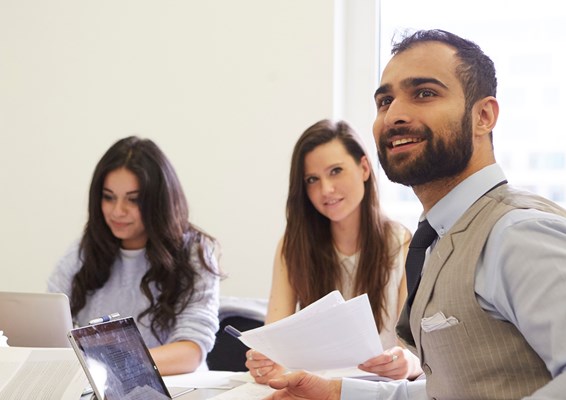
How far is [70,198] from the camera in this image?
3.76 m

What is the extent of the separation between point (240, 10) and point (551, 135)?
1.48 m

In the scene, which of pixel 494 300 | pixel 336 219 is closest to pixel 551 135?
pixel 336 219

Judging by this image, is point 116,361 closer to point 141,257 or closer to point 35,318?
point 35,318

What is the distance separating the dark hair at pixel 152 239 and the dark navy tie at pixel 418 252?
1.22 meters

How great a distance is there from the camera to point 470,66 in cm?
140

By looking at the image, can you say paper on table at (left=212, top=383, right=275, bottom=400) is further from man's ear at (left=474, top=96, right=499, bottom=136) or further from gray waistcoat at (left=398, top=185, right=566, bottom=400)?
man's ear at (left=474, top=96, right=499, bottom=136)

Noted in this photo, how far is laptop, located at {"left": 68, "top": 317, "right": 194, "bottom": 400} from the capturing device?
4.76ft

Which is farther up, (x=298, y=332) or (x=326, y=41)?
(x=326, y=41)

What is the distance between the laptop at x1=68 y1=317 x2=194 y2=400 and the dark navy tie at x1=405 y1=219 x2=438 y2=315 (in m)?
0.55

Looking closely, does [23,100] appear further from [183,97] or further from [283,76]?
[283,76]

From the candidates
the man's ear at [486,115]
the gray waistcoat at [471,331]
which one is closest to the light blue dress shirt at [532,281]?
the gray waistcoat at [471,331]

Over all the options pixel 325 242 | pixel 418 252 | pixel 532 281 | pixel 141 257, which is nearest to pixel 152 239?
pixel 141 257

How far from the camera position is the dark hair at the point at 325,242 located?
103 inches

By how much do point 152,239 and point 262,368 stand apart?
2.75 ft
